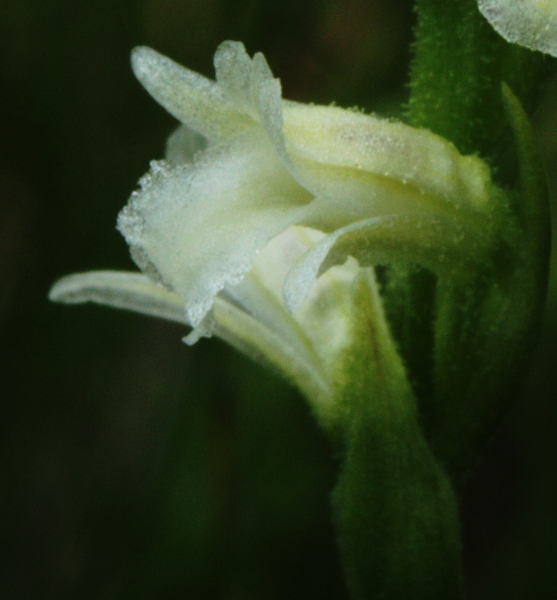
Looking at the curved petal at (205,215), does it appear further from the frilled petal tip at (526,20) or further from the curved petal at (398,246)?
the frilled petal tip at (526,20)

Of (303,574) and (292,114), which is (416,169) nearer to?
(292,114)

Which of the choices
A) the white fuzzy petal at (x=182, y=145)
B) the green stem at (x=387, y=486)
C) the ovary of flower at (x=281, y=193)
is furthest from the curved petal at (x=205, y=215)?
the white fuzzy petal at (x=182, y=145)

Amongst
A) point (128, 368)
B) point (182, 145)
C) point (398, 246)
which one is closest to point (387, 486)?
point (398, 246)

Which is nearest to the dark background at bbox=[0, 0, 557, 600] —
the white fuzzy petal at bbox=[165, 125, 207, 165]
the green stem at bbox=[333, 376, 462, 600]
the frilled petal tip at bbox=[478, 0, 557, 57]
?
the white fuzzy petal at bbox=[165, 125, 207, 165]

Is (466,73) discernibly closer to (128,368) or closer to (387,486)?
(387,486)

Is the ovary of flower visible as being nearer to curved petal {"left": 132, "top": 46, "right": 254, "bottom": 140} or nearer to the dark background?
curved petal {"left": 132, "top": 46, "right": 254, "bottom": 140}
